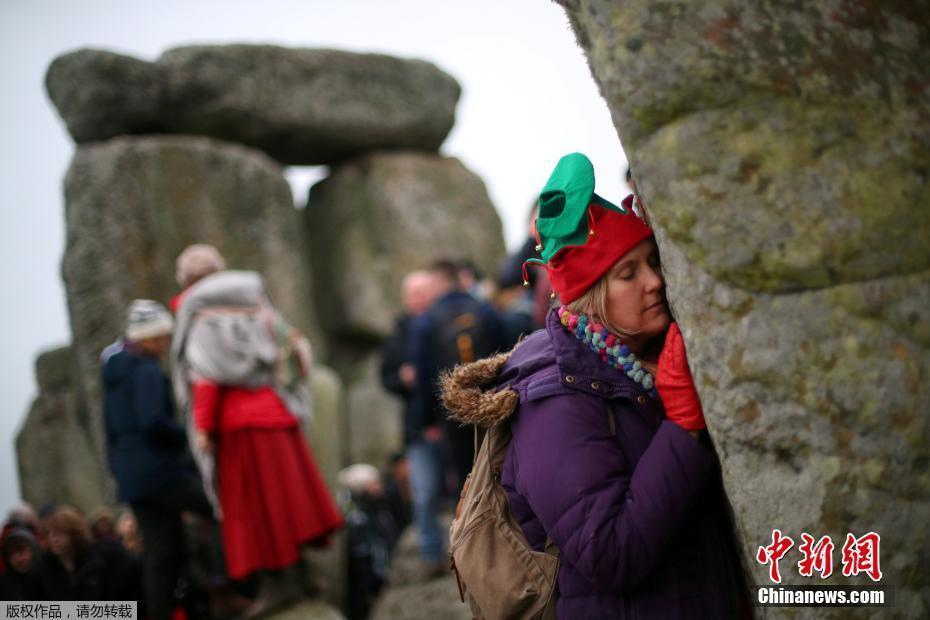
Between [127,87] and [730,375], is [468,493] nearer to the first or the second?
[730,375]

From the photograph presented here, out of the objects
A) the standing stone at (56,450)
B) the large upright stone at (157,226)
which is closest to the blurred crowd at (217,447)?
the large upright stone at (157,226)

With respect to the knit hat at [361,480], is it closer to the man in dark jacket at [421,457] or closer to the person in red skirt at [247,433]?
the man in dark jacket at [421,457]

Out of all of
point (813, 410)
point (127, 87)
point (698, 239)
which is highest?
point (127, 87)

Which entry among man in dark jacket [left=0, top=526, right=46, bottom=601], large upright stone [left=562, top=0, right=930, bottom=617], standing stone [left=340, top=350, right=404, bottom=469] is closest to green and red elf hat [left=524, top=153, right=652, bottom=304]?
large upright stone [left=562, top=0, right=930, bottom=617]

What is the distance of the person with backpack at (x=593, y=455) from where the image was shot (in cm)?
182

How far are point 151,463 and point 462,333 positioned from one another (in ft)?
5.24

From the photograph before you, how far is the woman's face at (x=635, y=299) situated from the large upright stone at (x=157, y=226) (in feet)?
19.9

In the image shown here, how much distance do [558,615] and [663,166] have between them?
0.87m

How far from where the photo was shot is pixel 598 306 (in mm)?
2023

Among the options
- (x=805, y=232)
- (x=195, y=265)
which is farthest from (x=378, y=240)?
(x=805, y=232)

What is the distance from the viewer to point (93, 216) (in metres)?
7.81

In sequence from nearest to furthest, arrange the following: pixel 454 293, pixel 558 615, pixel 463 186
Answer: pixel 558 615 → pixel 454 293 → pixel 463 186

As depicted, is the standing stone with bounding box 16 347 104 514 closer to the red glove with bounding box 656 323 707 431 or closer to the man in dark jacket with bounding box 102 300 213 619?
the man in dark jacket with bounding box 102 300 213 619

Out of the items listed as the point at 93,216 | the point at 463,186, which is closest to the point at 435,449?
the point at 93,216
